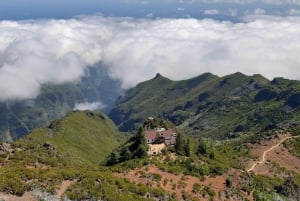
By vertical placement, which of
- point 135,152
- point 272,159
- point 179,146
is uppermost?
point 179,146

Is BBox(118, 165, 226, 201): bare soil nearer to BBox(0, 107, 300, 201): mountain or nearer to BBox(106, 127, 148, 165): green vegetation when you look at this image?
BBox(0, 107, 300, 201): mountain

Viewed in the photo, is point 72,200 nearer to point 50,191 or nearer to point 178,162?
point 50,191

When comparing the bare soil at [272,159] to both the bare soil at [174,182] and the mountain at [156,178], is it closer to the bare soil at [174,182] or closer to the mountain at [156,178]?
the mountain at [156,178]

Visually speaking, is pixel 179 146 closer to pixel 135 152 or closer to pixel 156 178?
pixel 135 152

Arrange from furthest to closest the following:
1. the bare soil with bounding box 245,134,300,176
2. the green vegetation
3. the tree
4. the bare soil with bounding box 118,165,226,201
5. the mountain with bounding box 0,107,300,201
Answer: the bare soil with bounding box 245,134,300,176, the tree, the green vegetation, the bare soil with bounding box 118,165,226,201, the mountain with bounding box 0,107,300,201

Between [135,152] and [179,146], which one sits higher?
[179,146]

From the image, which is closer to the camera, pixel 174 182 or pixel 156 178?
pixel 156 178

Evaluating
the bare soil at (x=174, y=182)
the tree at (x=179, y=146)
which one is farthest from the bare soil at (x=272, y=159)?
the bare soil at (x=174, y=182)

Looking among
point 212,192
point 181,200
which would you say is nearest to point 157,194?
point 181,200

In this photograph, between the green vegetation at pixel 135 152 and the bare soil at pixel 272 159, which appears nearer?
the green vegetation at pixel 135 152

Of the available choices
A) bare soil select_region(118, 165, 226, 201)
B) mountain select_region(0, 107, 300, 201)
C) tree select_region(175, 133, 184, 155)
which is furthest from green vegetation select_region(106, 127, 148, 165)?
bare soil select_region(118, 165, 226, 201)

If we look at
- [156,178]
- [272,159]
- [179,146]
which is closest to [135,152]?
[179,146]

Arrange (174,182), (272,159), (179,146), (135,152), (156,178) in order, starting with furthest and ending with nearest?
(272,159) < (179,146) < (135,152) < (174,182) < (156,178)
